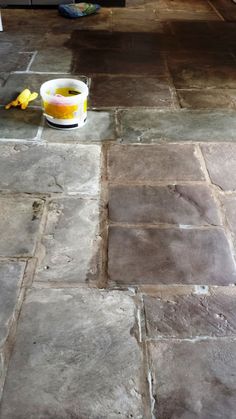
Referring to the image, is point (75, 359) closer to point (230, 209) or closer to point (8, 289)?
point (8, 289)

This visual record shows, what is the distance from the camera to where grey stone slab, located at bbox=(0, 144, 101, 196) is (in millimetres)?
1979

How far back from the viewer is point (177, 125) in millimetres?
2490

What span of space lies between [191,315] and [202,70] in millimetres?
2311

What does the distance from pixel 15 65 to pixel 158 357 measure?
8.68 ft

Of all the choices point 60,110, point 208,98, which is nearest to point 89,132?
point 60,110

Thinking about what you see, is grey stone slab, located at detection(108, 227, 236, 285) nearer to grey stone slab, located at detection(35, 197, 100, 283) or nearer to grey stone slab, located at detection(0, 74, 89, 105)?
grey stone slab, located at detection(35, 197, 100, 283)

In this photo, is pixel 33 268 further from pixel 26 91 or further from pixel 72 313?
pixel 26 91

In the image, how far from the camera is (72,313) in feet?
4.61

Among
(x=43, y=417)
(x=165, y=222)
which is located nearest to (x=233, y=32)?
(x=165, y=222)

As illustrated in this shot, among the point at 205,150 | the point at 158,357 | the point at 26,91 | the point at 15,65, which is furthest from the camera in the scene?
the point at 15,65

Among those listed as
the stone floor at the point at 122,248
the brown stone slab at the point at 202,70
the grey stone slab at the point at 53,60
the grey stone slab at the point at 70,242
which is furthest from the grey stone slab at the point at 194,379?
the grey stone slab at the point at 53,60

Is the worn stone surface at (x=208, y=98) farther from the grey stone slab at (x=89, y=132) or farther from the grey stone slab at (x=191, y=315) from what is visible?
the grey stone slab at (x=191, y=315)

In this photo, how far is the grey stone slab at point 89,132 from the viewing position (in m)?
2.34

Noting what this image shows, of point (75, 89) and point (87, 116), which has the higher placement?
point (75, 89)
